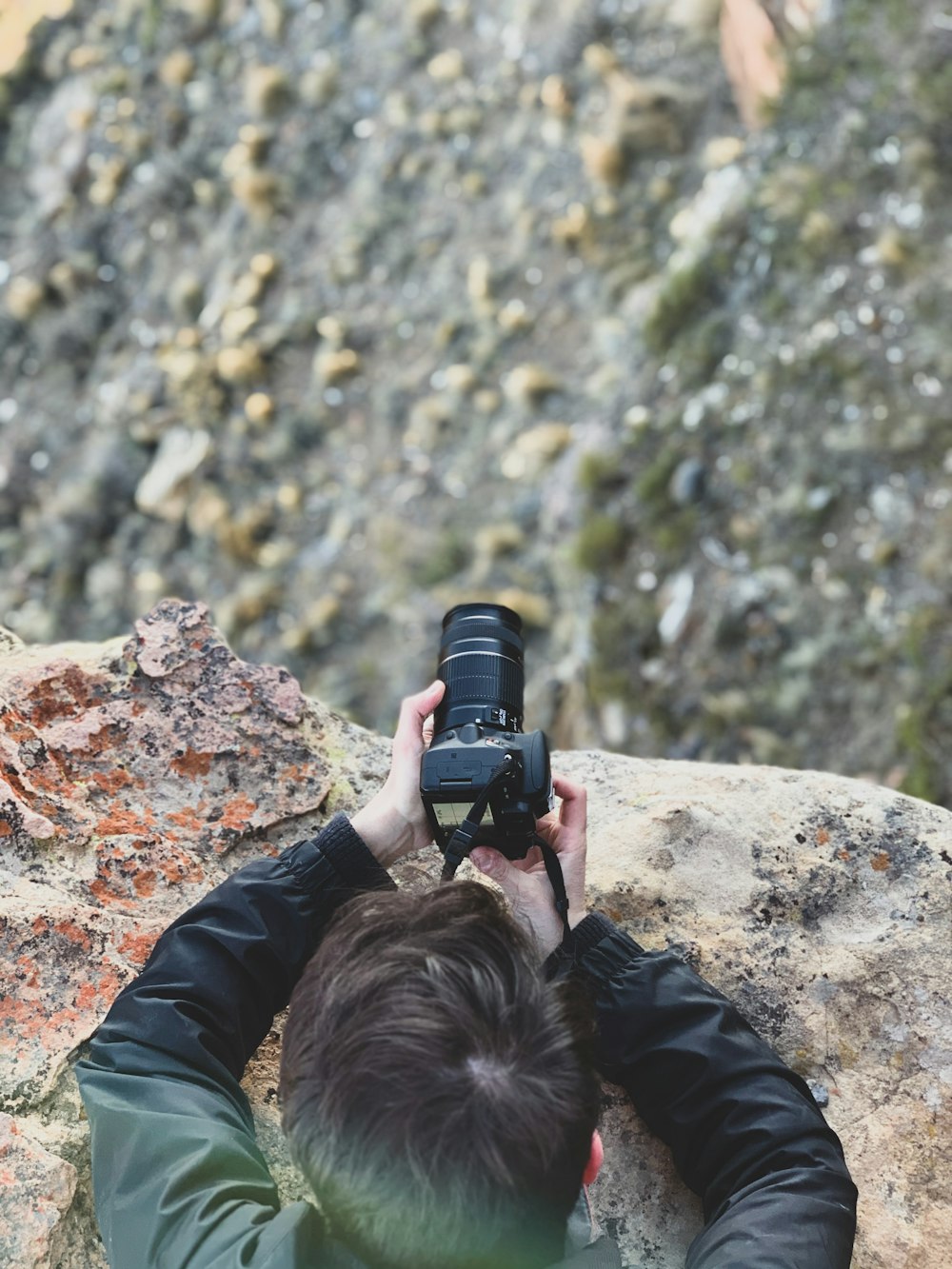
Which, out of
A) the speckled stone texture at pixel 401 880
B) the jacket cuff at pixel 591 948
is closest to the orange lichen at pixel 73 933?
the speckled stone texture at pixel 401 880

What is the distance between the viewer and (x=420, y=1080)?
1.33 metres

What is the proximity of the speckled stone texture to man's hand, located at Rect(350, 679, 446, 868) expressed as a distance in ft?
0.29

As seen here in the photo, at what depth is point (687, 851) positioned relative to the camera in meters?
2.54

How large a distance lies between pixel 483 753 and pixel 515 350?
6796 millimetres

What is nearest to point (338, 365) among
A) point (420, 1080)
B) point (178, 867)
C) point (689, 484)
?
point (689, 484)

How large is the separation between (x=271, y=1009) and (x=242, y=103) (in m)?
10.5

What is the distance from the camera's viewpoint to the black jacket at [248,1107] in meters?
1.60

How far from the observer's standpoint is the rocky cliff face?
5938mm

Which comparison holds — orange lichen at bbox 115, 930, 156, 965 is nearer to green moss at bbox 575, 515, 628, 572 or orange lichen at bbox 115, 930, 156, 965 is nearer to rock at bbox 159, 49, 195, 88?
green moss at bbox 575, 515, 628, 572

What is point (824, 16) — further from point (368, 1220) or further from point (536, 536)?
point (368, 1220)

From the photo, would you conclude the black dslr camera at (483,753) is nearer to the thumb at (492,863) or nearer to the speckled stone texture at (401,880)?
the thumb at (492,863)

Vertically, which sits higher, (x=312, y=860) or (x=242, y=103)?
(x=312, y=860)

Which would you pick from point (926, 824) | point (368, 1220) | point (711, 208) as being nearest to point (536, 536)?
point (711, 208)

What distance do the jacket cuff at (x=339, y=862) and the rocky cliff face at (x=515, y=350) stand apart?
3749mm
